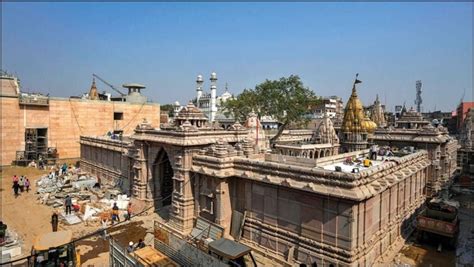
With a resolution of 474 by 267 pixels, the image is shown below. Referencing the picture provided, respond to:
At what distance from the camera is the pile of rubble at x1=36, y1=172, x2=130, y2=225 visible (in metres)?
21.3

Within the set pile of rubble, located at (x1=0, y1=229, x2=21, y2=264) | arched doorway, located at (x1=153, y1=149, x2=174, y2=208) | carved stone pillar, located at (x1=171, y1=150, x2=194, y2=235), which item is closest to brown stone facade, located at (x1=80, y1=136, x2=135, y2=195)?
arched doorway, located at (x1=153, y1=149, x2=174, y2=208)

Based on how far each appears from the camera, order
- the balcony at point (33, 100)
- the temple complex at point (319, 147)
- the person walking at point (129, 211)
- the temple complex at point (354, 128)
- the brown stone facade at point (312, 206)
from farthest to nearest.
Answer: the balcony at point (33, 100) → the temple complex at point (354, 128) → the temple complex at point (319, 147) → the person walking at point (129, 211) → the brown stone facade at point (312, 206)

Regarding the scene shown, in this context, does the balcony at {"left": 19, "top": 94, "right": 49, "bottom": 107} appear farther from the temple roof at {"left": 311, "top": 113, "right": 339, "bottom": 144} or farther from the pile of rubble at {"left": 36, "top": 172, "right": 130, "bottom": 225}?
the temple roof at {"left": 311, "top": 113, "right": 339, "bottom": 144}

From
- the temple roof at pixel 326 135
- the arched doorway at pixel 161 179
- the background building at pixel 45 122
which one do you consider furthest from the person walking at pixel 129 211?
the background building at pixel 45 122

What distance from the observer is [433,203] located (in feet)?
60.6

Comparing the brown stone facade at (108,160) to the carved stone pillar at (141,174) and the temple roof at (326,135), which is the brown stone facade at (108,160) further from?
the temple roof at (326,135)

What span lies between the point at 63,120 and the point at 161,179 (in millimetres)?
28712

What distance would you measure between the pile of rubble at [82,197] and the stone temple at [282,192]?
2564 mm

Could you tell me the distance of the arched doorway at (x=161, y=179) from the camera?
75.0 feet

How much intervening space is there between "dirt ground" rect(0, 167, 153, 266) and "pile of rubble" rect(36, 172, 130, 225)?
726 mm

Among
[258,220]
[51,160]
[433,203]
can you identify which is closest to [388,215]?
[433,203]

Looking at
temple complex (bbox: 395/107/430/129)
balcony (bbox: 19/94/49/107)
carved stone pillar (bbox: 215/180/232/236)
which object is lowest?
carved stone pillar (bbox: 215/180/232/236)

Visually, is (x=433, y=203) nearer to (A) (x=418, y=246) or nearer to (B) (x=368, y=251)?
(A) (x=418, y=246)

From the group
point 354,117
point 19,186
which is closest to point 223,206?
point 354,117
